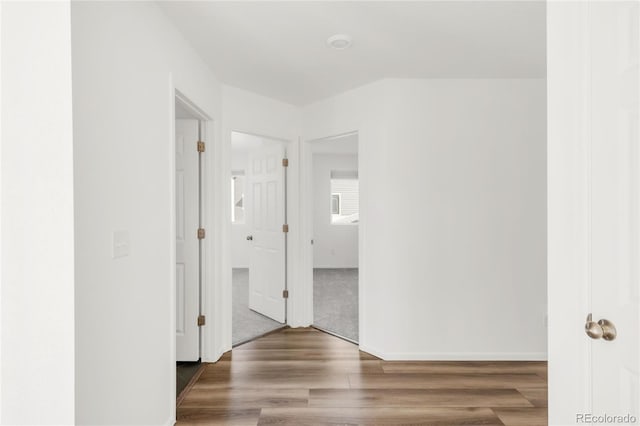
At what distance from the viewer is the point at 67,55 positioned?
908 millimetres

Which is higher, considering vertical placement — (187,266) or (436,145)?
(436,145)

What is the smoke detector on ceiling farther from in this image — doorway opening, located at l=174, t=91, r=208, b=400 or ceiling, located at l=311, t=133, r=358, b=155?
ceiling, located at l=311, t=133, r=358, b=155

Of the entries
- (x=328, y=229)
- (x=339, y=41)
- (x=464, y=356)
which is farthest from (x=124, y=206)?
(x=328, y=229)

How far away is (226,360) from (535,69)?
11.4 ft

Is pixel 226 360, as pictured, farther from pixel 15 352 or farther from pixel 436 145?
pixel 436 145

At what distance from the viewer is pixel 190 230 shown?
2.74 m

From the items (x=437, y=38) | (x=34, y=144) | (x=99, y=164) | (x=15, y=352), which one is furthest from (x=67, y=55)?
(x=437, y=38)

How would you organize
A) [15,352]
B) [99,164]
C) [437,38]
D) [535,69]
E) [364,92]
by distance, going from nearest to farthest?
1. [15,352]
2. [99,164]
3. [437,38]
4. [535,69]
5. [364,92]

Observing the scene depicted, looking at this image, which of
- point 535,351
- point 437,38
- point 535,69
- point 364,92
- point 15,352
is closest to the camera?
point 15,352

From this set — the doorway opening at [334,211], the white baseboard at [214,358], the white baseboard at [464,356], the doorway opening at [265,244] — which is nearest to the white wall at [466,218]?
the white baseboard at [464,356]
